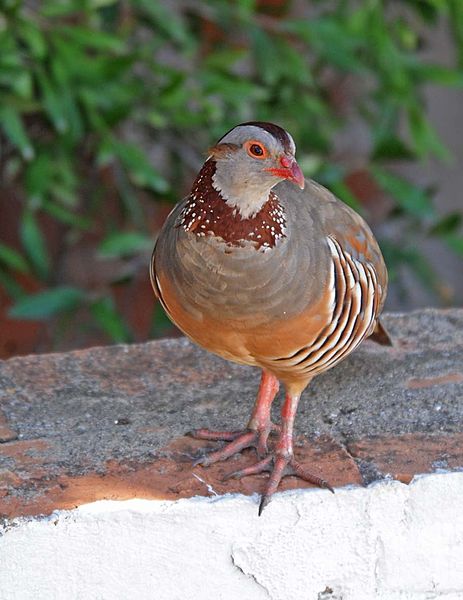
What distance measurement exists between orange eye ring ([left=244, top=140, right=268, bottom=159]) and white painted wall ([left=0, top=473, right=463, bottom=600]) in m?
0.68

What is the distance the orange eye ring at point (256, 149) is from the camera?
85.6 inches

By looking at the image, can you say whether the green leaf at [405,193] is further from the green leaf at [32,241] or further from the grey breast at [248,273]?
the grey breast at [248,273]

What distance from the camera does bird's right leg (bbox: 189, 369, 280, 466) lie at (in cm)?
255

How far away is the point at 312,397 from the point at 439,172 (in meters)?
4.26

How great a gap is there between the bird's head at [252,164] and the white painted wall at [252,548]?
604mm

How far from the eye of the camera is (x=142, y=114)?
4.39 m

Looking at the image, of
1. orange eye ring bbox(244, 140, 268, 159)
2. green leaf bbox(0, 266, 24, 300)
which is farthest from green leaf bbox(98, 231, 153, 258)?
orange eye ring bbox(244, 140, 268, 159)

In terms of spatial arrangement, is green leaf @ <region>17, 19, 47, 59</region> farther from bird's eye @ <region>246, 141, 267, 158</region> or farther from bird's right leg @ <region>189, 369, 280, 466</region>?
bird's eye @ <region>246, 141, 267, 158</region>

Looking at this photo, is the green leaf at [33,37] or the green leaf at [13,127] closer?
the green leaf at [33,37]

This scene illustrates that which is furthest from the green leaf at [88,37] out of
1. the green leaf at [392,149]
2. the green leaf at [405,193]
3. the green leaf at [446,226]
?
the green leaf at [446,226]

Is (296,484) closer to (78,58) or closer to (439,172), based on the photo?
(78,58)

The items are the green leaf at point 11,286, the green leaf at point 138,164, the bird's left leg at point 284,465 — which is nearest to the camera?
the bird's left leg at point 284,465

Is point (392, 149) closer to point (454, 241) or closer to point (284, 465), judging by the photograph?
point (454, 241)

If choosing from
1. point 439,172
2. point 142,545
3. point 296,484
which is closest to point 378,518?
point 296,484
